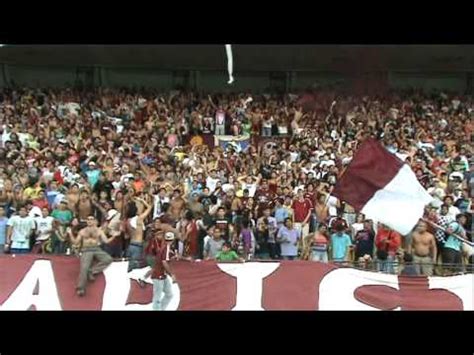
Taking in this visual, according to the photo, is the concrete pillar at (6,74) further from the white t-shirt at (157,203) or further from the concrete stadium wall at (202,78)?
the white t-shirt at (157,203)

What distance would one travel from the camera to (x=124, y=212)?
12945mm

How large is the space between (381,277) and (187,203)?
11.5 feet

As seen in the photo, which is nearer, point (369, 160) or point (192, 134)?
point (369, 160)

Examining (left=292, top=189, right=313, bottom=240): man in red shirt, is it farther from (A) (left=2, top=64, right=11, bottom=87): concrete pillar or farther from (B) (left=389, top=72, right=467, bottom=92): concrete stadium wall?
(A) (left=2, top=64, right=11, bottom=87): concrete pillar

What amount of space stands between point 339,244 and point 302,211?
126cm

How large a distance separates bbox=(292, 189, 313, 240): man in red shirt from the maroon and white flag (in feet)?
7.02

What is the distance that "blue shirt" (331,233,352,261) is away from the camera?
40.1 feet

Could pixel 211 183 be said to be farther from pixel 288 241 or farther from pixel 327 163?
pixel 288 241

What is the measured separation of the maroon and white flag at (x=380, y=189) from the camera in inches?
429

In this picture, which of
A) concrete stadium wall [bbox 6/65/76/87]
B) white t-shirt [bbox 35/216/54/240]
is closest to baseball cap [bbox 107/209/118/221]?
white t-shirt [bbox 35/216/54/240]
